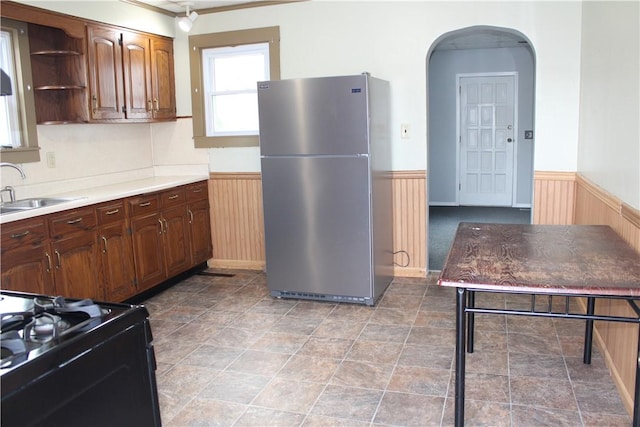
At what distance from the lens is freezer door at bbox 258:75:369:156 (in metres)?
3.70

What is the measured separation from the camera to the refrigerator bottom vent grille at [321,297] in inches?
154

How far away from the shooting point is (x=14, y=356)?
3.39 ft

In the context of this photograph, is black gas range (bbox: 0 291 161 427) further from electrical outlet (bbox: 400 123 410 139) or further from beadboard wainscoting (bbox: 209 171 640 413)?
electrical outlet (bbox: 400 123 410 139)

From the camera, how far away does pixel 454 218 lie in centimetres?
708

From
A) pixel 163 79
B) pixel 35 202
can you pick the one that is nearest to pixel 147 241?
pixel 35 202

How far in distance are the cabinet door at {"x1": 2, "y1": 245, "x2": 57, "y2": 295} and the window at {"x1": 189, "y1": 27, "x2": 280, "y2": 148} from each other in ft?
6.88

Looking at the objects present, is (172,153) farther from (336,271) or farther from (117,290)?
(336,271)

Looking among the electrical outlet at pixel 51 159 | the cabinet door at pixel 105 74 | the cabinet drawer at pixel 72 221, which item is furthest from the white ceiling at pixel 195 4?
the cabinet drawer at pixel 72 221

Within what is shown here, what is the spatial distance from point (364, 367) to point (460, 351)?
3.17 ft

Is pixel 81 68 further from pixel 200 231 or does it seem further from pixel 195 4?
pixel 200 231

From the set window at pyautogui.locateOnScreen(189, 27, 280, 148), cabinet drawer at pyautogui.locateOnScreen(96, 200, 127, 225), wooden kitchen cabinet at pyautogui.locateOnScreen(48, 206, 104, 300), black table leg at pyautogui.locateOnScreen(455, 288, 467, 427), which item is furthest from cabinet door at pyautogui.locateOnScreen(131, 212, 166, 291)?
black table leg at pyautogui.locateOnScreen(455, 288, 467, 427)

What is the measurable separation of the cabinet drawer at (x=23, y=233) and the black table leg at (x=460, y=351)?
235 centimetres

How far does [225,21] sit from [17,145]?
201 cm

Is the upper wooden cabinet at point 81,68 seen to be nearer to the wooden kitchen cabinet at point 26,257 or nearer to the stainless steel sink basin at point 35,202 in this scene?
the stainless steel sink basin at point 35,202
